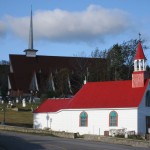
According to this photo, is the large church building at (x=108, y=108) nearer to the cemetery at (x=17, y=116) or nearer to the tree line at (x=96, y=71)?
the cemetery at (x=17, y=116)

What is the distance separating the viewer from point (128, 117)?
53.4m

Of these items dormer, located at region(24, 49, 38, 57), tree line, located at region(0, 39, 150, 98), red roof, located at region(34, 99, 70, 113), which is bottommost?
red roof, located at region(34, 99, 70, 113)

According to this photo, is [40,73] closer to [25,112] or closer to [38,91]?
[38,91]

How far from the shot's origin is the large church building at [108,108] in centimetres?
5347

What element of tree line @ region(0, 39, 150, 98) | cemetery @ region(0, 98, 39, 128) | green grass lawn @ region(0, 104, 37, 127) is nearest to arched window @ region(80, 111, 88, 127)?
cemetery @ region(0, 98, 39, 128)

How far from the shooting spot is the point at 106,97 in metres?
57.9

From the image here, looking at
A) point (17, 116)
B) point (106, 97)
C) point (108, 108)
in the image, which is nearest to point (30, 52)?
point (17, 116)

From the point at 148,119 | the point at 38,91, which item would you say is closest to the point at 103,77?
the point at 38,91

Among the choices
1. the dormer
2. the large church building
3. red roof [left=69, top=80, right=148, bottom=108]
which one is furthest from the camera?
the dormer

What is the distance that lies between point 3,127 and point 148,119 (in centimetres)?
1682

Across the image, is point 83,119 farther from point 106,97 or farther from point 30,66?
point 30,66

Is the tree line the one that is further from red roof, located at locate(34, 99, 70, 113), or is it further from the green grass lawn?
red roof, located at locate(34, 99, 70, 113)

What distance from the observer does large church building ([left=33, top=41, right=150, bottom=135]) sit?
2105 inches

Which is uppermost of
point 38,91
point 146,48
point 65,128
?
point 146,48
